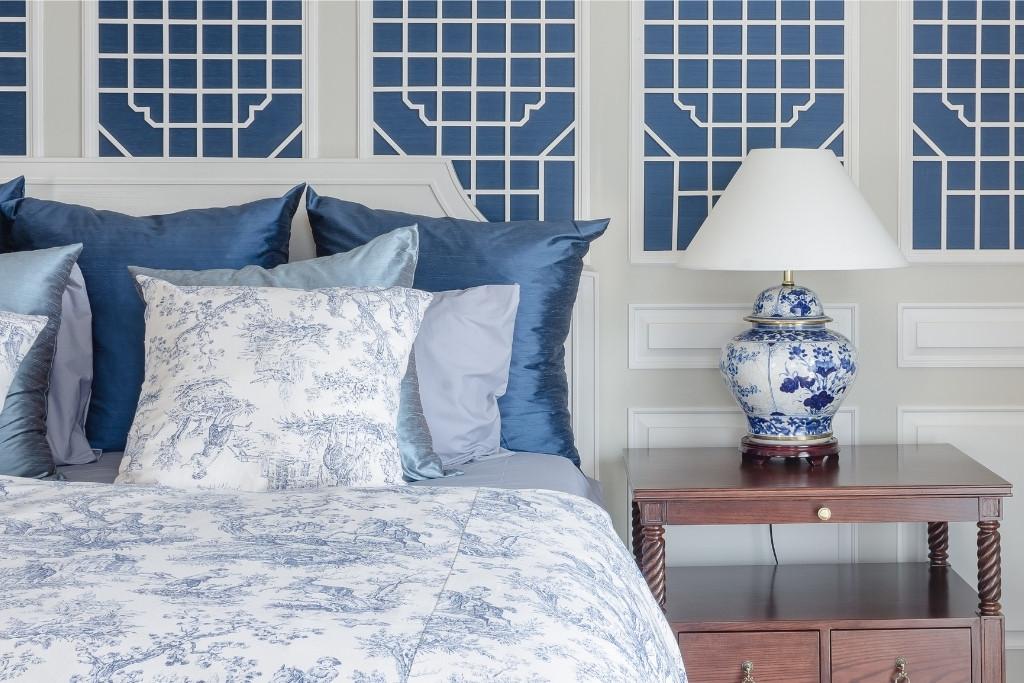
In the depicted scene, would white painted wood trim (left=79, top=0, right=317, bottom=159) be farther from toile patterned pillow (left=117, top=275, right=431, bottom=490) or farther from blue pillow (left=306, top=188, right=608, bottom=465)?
toile patterned pillow (left=117, top=275, right=431, bottom=490)

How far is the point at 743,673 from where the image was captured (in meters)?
2.03

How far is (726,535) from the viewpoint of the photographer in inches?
99.7

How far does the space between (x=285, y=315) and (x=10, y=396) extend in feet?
1.77

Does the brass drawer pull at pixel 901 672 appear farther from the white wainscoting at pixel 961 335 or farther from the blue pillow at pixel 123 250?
the blue pillow at pixel 123 250

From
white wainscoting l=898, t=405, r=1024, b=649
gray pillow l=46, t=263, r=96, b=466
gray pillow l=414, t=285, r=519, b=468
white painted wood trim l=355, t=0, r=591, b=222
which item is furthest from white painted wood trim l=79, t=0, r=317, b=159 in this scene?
white wainscoting l=898, t=405, r=1024, b=649

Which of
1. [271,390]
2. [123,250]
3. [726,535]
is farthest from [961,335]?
[123,250]

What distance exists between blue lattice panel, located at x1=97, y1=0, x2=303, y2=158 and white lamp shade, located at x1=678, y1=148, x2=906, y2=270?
1.07 m

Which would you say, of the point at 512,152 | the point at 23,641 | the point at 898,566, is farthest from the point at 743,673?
the point at 23,641

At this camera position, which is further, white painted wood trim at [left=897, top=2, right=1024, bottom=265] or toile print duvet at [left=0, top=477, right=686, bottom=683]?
white painted wood trim at [left=897, top=2, right=1024, bottom=265]

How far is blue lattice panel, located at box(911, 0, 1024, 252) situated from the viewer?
249cm

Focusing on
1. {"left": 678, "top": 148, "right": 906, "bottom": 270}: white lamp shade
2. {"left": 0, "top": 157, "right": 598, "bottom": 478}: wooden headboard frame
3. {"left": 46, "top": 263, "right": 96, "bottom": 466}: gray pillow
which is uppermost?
{"left": 0, "top": 157, "right": 598, "bottom": 478}: wooden headboard frame

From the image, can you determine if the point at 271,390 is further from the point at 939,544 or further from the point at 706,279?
the point at 939,544

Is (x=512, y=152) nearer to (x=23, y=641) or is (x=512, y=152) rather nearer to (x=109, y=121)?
(x=109, y=121)

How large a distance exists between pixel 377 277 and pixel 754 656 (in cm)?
107
